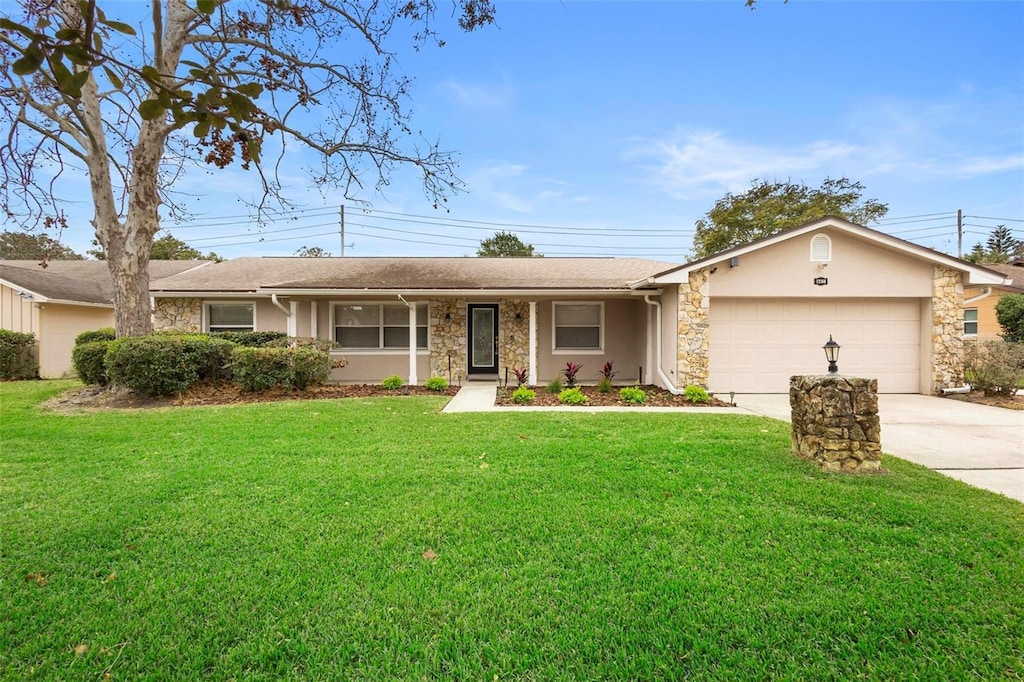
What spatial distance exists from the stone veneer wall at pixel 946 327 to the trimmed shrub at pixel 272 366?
13669mm

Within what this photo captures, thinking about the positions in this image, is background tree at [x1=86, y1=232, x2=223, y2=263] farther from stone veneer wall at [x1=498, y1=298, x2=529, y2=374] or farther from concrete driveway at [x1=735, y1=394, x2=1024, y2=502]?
concrete driveway at [x1=735, y1=394, x2=1024, y2=502]

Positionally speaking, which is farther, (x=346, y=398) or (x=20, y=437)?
(x=346, y=398)

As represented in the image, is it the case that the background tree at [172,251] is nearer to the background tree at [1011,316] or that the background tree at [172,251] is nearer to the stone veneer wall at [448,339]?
the stone veneer wall at [448,339]

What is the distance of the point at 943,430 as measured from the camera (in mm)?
6703

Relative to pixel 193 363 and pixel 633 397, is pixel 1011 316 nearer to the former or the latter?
pixel 633 397

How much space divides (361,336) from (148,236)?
5.15 meters

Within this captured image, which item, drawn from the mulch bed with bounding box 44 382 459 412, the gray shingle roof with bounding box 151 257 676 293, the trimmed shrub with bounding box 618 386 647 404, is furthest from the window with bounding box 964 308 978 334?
the mulch bed with bounding box 44 382 459 412

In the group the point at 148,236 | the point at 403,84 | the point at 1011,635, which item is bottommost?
the point at 1011,635

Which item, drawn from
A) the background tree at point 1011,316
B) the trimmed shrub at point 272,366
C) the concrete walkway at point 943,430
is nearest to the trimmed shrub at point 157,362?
the trimmed shrub at point 272,366

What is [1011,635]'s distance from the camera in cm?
232

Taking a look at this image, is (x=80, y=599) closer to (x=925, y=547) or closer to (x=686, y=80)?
(x=925, y=547)

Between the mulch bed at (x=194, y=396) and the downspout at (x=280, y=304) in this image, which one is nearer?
the mulch bed at (x=194, y=396)

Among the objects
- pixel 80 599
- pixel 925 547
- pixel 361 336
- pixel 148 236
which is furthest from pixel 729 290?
pixel 148 236

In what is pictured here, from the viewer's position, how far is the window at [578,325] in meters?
12.5
